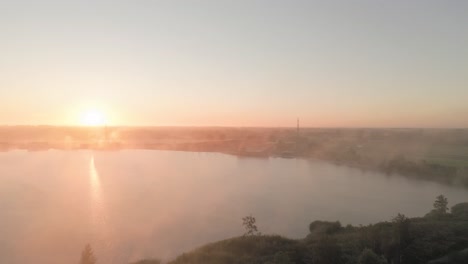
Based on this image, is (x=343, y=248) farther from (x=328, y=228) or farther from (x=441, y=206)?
(x=441, y=206)

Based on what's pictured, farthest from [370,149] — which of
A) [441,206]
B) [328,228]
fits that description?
[328,228]

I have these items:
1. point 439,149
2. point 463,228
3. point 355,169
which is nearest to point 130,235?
point 463,228

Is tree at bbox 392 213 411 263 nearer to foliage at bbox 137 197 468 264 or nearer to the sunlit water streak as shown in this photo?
foliage at bbox 137 197 468 264

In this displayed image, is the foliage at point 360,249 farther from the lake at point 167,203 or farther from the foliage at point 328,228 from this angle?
the lake at point 167,203

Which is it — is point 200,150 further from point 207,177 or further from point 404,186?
point 404,186

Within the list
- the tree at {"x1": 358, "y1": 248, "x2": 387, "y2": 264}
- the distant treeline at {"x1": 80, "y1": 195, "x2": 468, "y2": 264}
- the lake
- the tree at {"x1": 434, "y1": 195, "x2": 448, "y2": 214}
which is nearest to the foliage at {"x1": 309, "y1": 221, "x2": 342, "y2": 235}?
the lake
